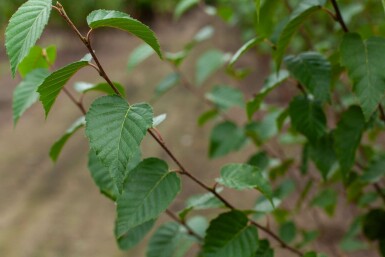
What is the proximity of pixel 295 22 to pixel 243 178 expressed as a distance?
0.31 m

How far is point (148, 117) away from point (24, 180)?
102 inches

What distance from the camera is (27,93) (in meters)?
1.05

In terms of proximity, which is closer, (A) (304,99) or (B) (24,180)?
(A) (304,99)

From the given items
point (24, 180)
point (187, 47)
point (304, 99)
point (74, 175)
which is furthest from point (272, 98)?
point (304, 99)

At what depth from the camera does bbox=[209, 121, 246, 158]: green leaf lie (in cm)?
157

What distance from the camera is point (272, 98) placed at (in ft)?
12.2

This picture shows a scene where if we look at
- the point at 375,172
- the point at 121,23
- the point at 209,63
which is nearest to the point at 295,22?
the point at 121,23

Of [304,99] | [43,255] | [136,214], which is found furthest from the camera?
[43,255]

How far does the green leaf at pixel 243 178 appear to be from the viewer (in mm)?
906

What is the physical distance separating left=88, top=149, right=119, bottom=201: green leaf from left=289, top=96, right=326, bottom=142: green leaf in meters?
0.42

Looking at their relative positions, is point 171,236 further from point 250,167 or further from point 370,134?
point 370,134

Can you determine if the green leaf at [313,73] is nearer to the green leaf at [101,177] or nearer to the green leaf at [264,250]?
the green leaf at [264,250]

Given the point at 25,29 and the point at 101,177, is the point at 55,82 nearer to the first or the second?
the point at 25,29

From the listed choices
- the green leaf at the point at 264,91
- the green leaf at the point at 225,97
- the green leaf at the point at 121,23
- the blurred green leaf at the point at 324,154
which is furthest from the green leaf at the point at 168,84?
the green leaf at the point at 121,23
